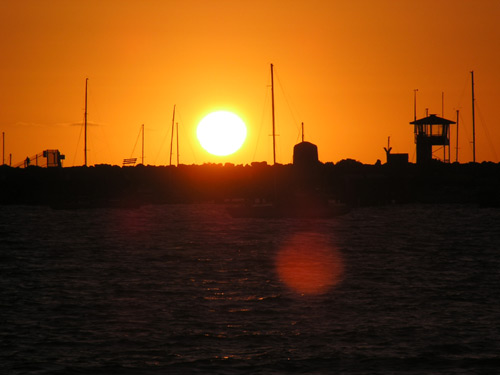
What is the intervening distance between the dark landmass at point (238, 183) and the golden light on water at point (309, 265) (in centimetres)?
4825

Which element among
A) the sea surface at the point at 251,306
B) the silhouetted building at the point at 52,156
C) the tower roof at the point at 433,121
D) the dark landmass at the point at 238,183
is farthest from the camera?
the silhouetted building at the point at 52,156

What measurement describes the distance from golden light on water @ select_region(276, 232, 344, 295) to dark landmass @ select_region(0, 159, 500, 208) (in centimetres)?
4825

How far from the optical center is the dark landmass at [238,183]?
4633 inches

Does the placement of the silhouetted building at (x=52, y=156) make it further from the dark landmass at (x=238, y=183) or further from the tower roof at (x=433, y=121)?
the tower roof at (x=433, y=121)

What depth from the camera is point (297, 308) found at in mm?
28703

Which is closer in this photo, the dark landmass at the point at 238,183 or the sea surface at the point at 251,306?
the sea surface at the point at 251,306

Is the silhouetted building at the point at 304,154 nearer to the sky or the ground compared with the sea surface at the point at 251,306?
nearer to the sky

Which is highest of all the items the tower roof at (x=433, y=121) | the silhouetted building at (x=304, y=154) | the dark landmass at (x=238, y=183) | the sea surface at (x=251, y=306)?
the tower roof at (x=433, y=121)

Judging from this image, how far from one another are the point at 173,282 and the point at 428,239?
30115 millimetres

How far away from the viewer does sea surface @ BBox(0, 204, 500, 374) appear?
21344mm

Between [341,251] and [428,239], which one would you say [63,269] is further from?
[428,239]

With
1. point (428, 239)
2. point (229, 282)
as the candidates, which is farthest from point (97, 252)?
point (428, 239)

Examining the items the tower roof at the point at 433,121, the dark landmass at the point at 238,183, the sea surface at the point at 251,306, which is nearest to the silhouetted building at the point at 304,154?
the dark landmass at the point at 238,183

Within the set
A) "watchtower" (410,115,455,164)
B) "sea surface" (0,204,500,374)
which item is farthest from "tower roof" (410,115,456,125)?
"sea surface" (0,204,500,374)
